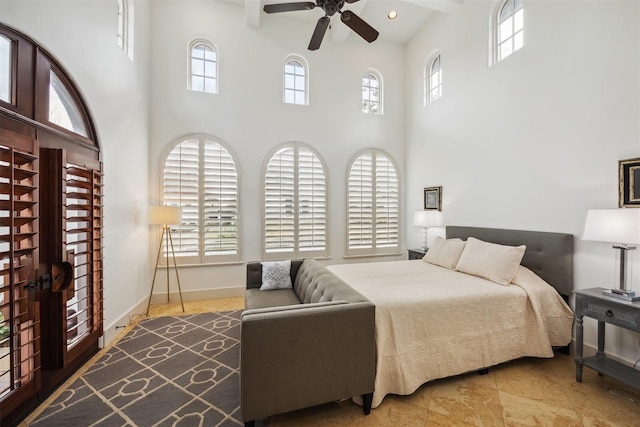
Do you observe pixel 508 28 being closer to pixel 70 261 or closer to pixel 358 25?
pixel 358 25

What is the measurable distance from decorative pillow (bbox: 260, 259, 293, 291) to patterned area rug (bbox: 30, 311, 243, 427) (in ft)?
2.09

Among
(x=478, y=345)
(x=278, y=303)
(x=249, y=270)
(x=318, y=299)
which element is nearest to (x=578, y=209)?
(x=478, y=345)

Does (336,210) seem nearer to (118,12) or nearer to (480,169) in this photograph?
(480,169)

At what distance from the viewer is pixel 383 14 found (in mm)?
4664

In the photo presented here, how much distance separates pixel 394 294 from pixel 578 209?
6.49 feet

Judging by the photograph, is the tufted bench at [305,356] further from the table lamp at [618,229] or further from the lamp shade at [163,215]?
the lamp shade at [163,215]

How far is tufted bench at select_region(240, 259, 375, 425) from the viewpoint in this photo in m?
1.66

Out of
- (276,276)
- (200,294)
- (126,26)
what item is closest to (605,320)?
(276,276)

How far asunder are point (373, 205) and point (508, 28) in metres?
3.06

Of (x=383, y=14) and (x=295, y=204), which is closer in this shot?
(x=383, y=14)

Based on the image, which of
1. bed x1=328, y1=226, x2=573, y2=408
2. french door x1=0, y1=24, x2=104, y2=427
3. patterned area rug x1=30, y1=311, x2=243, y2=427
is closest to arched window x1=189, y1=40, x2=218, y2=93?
french door x1=0, y1=24, x2=104, y2=427

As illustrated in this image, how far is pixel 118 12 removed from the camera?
3322mm

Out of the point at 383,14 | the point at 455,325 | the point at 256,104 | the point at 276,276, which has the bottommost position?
the point at 455,325

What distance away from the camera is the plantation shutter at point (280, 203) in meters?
4.64
